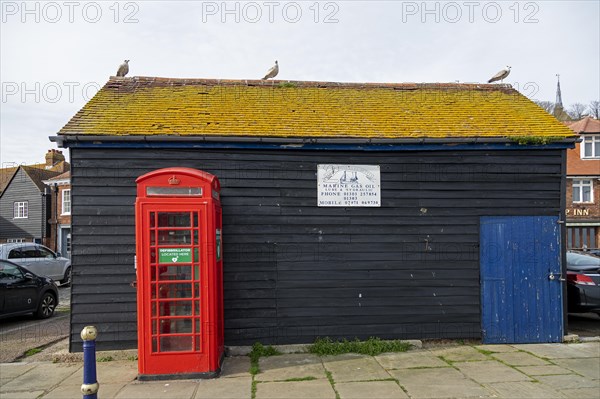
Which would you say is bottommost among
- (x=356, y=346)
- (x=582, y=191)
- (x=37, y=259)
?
(x=356, y=346)

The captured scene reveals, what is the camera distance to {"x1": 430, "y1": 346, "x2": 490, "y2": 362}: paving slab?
6945 millimetres

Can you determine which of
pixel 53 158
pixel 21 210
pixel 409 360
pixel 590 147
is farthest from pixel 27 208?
pixel 590 147

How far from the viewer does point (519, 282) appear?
7.79 metres

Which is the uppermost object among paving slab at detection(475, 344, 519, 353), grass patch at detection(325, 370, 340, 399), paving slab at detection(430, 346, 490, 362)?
grass patch at detection(325, 370, 340, 399)

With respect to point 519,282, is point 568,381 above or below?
below

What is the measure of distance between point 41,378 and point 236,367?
272 centimetres

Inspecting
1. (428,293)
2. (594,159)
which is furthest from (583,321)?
(594,159)

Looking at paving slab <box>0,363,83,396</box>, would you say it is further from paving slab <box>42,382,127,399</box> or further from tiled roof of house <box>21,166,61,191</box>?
tiled roof of house <box>21,166,61,191</box>

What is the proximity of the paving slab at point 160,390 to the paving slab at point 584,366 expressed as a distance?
17.3 feet

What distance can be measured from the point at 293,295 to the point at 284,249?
0.78m

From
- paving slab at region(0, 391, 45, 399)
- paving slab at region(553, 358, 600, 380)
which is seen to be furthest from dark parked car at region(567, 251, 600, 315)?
paving slab at region(0, 391, 45, 399)

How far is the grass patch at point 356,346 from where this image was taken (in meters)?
7.27

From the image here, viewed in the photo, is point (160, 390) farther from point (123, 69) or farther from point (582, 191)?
point (582, 191)

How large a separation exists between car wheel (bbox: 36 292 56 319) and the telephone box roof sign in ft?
22.1
